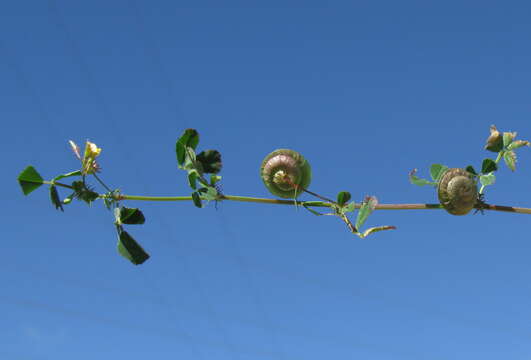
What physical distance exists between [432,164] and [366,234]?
15cm

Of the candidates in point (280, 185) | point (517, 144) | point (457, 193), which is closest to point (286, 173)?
point (280, 185)

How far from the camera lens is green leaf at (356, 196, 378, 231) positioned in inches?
23.3

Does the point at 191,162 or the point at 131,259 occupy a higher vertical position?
the point at 191,162

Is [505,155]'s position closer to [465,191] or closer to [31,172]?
[465,191]

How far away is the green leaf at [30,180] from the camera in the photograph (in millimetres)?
734

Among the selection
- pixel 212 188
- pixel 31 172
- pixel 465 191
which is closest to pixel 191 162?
pixel 212 188

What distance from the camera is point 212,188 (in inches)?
26.2

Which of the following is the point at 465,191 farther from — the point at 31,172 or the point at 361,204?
the point at 31,172

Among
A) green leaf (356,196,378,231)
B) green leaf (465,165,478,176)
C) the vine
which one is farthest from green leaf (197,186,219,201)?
green leaf (465,165,478,176)

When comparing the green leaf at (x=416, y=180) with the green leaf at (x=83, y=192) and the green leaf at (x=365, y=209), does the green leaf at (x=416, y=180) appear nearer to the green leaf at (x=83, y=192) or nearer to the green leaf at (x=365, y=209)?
the green leaf at (x=365, y=209)

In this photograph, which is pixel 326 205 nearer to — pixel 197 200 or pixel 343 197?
pixel 343 197

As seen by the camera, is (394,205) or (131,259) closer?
(394,205)

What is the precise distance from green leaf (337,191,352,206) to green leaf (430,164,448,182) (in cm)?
12

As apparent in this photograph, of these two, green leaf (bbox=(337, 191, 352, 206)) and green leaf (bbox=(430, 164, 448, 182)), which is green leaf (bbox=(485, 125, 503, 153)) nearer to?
green leaf (bbox=(430, 164, 448, 182))
